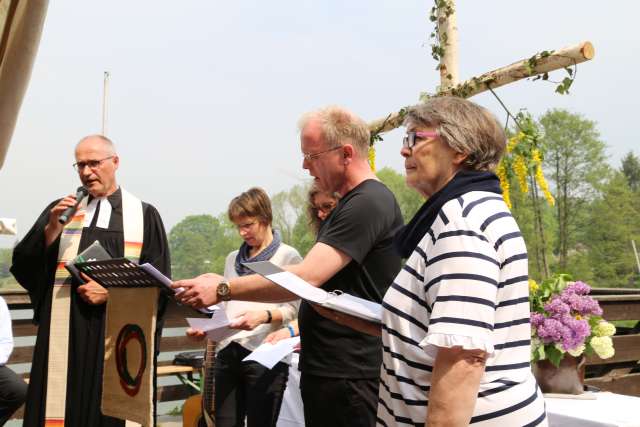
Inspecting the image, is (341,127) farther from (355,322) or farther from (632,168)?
(632,168)

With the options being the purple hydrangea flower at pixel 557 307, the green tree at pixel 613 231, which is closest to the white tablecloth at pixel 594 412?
the purple hydrangea flower at pixel 557 307

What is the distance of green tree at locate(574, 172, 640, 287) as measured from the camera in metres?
36.7

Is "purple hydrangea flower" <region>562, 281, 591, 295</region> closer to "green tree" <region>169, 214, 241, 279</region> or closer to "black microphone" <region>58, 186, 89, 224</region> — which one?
"black microphone" <region>58, 186, 89, 224</region>

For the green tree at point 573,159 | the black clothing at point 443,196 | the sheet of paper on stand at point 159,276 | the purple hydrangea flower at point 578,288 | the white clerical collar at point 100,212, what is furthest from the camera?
the green tree at point 573,159

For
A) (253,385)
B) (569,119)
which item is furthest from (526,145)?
(569,119)

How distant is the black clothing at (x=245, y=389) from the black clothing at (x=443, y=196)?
218 centimetres

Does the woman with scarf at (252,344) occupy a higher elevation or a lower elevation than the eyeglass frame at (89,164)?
lower

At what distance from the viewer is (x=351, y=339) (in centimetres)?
254

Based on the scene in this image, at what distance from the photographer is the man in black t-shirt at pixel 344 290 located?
7.97 feet

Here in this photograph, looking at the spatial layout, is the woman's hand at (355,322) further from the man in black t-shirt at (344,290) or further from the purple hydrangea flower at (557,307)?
the purple hydrangea flower at (557,307)

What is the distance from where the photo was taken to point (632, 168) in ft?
233

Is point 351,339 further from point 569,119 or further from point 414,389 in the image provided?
point 569,119

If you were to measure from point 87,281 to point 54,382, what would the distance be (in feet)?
1.83

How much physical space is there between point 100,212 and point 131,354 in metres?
1.50
